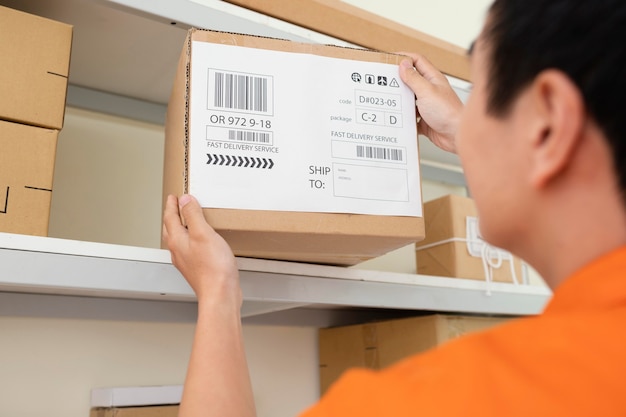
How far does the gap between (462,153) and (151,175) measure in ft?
3.05

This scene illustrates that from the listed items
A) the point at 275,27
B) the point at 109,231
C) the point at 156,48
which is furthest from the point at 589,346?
the point at 109,231

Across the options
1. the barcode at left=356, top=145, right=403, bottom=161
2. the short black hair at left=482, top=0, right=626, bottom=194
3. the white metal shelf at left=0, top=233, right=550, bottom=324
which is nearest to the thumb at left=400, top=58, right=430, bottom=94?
the barcode at left=356, top=145, right=403, bottom=161

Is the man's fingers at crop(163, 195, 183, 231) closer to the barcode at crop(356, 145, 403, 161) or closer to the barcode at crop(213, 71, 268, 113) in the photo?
the barcode at crop(213, 71, 268, 113)

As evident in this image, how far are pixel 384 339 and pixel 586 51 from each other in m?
0.97

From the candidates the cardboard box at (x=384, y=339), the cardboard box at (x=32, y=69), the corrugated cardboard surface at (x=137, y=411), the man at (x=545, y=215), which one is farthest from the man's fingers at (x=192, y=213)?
the cardboard box at (x=384, y=339)

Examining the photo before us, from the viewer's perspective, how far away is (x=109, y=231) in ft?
4.04

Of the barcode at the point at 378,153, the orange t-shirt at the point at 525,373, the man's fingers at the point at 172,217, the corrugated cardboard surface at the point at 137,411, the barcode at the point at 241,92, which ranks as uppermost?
the barcode at the point at 241,92

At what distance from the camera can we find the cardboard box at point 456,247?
4.26 ft

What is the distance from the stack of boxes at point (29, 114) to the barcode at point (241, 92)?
0.76 feet

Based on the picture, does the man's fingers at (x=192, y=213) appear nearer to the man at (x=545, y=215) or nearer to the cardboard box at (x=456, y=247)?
the man at (x=545, y=215)

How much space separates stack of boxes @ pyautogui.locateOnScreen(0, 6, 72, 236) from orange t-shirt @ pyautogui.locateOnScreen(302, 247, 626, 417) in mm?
549

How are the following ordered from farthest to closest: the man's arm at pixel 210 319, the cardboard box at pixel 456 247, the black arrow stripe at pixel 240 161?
1. the cardboard box at pixel 456 247
2. the black arrow stripe at pixel 240 161
3. the man's arm at pixel 210 319

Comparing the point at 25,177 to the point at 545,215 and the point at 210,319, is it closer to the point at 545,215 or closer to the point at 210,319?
the point at 210,319

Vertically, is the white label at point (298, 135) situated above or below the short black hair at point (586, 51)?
above
